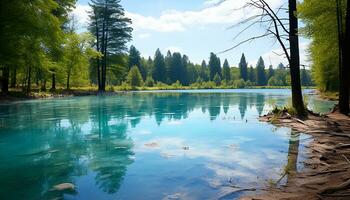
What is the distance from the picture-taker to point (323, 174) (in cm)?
593

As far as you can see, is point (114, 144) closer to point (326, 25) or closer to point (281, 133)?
point (281, 133)

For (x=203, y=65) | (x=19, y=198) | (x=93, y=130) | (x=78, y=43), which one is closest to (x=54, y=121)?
(x=93, y=130)

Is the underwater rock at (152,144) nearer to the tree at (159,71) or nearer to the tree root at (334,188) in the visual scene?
the tree root at (334,188)

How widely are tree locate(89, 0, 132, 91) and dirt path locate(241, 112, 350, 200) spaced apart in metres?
44.4

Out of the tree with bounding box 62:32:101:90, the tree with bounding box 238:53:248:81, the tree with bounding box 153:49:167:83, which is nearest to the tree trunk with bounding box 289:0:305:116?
the tree with bounding box 62:32:101:90

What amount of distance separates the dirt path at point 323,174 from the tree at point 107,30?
146 ft

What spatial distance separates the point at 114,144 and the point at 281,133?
6.22m

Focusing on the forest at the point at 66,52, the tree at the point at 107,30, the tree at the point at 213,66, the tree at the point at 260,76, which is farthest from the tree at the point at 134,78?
the tree at the point at 260,76

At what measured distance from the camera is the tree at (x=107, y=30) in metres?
50.9

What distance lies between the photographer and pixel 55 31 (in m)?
27.4

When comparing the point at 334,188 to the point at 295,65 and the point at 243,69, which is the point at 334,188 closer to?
the point at 295,65

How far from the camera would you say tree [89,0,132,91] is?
5094cm

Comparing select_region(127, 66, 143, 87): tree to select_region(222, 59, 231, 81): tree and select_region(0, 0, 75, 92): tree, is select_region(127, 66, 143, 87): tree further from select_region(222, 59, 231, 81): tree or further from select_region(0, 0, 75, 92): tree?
select_region(222, 59, 231, 81): tree

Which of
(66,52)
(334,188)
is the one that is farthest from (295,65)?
(66,52)
